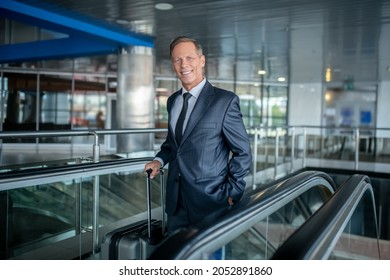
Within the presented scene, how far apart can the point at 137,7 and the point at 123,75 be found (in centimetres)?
272

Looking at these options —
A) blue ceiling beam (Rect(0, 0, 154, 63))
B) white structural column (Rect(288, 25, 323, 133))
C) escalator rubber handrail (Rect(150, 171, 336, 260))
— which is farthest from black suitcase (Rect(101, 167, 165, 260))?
white structural column (Rect(288, 25, 323, 133))

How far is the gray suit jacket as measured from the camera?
1946 millimetres

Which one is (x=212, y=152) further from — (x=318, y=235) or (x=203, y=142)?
(x=318, y=235)

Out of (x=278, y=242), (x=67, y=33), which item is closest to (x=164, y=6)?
(x=67, y=33)

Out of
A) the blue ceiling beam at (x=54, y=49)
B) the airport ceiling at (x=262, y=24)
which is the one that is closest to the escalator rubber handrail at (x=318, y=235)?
the airport ceiling at (x=262, y=24)

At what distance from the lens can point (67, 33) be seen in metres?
8.54

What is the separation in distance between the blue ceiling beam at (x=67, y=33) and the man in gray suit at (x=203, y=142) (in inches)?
228

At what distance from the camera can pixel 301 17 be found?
7.36 metres

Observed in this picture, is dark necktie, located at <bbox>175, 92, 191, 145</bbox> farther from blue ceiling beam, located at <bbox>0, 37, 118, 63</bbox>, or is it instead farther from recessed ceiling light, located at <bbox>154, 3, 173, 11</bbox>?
blue ceiling beam, located at <bbox>0, 37, 118, 63</bbox>

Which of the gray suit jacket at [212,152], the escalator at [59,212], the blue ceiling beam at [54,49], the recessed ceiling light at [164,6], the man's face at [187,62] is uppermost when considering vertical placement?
the recessed ceiling light at [164,6]

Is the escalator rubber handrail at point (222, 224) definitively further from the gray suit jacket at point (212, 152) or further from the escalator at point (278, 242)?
the gray suit jacket at point (212, 152)

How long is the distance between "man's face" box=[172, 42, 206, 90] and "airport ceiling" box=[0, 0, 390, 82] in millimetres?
4914

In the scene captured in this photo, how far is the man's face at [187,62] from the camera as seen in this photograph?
76.3 inches
